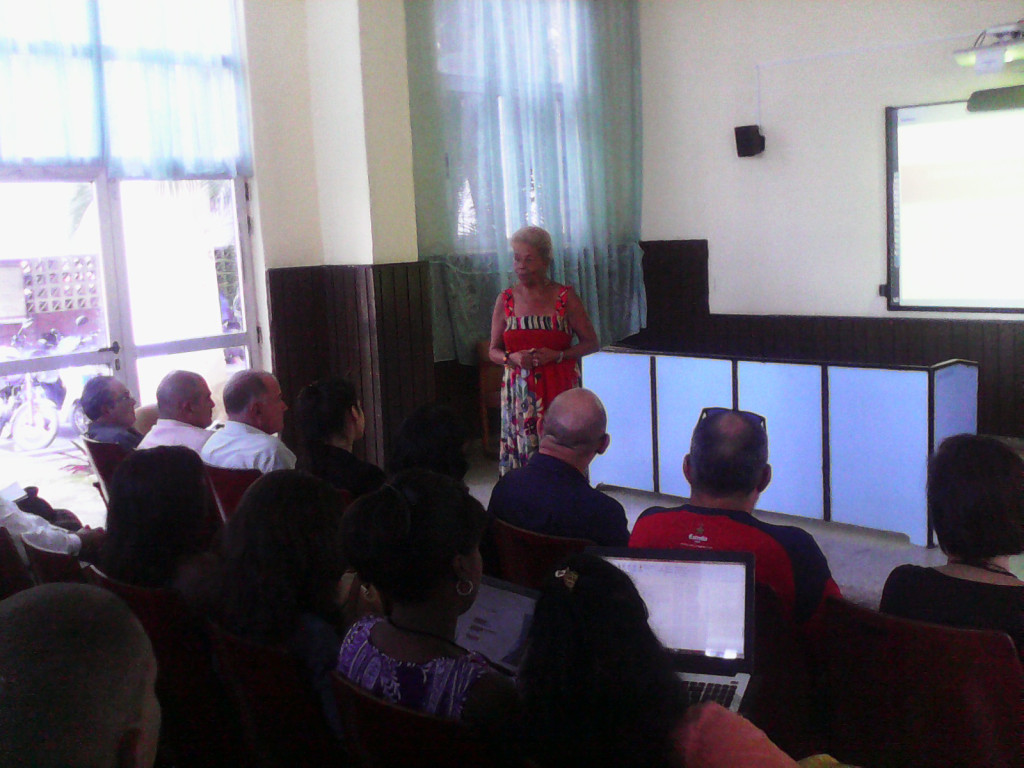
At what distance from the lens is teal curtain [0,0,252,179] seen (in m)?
4.35

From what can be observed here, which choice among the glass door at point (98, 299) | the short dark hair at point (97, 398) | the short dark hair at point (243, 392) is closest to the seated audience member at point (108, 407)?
the short dark hair at point (97, 398)

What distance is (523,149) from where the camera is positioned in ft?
21.0

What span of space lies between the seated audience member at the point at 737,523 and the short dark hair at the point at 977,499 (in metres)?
0.24

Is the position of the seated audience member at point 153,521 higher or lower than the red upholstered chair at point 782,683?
higher

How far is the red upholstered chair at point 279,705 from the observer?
1583 mm

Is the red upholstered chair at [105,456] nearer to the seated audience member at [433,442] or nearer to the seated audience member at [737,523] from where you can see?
the seated audience member at [433,442]

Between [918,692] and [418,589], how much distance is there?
2.86ft

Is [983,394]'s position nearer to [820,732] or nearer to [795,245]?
[795,245]

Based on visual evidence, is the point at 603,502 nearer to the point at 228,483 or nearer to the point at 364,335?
the point at 228,483

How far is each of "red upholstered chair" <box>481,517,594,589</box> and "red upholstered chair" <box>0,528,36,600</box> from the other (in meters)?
1.19

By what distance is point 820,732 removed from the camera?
72.7 inches

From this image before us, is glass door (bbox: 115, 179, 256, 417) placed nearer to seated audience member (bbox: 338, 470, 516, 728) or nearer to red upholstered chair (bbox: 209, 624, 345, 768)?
red upholstered chair (bbox: 209, 624, 345, 768)

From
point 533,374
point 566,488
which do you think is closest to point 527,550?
point 566,488

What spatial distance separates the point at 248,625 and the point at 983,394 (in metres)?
5.45
